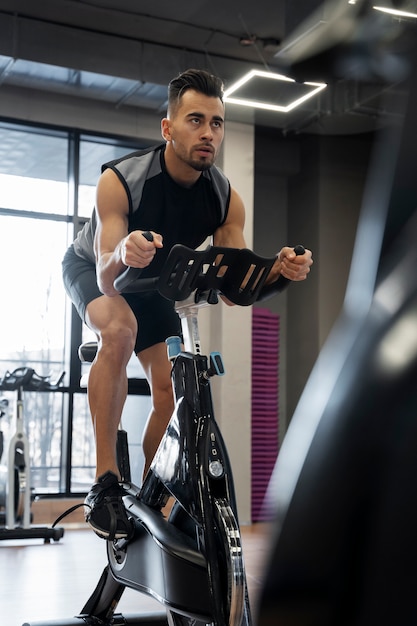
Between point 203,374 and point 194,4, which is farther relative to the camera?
point 194,4

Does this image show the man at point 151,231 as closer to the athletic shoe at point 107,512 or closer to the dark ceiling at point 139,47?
the athletic shoe at point 107,512

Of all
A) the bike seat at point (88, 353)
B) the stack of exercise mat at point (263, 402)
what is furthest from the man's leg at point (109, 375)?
the stack of exercise mat at point (263, 402)

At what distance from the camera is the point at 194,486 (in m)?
1.51

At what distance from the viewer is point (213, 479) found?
1.51 meters

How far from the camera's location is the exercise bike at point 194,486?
4.67ft

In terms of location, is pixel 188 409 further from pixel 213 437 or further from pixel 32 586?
pixel 32 586

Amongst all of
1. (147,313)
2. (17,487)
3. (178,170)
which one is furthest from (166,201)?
(17,487)

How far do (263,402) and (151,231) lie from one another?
4.72 meters

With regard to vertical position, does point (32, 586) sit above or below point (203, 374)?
below

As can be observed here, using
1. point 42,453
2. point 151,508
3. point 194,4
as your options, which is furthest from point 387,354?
point 42,453

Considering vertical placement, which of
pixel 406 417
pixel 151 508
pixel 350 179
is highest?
pixel 350 179

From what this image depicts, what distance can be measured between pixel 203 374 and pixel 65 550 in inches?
111

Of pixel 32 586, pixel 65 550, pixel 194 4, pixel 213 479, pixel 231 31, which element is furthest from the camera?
pixel 231 31

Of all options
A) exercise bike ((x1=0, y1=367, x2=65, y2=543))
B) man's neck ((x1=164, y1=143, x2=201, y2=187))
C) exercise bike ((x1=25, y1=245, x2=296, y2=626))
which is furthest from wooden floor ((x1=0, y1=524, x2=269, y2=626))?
man's neck ((x1=164, y1=143, x2=201, y2=187))
